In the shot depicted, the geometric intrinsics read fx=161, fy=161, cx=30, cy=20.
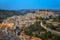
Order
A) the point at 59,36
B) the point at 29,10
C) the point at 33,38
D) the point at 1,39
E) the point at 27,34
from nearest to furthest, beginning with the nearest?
the point at 1,39
the point at 59,36
the point at 33,38
the point at 27,34
the point at 29,10

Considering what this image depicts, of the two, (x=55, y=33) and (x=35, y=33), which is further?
(x=35, y=33)

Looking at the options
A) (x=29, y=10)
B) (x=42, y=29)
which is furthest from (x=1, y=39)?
(x=29, y=10)

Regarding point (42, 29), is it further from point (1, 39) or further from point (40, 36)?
point (1, 39)

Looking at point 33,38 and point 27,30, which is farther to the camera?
point 27,30

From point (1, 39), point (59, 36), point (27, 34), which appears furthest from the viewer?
point (27, 34)

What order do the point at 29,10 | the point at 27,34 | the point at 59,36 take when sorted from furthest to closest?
the point at 29,10 → the point at 27,34 → the point at 59,36

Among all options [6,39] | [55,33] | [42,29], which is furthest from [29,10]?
[6,39]

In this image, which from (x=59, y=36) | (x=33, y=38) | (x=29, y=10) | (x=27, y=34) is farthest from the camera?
(x=29, y=10)

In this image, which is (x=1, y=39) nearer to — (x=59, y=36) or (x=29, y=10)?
(x=59, y=36)

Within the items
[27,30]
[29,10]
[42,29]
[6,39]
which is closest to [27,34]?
[27,30]
